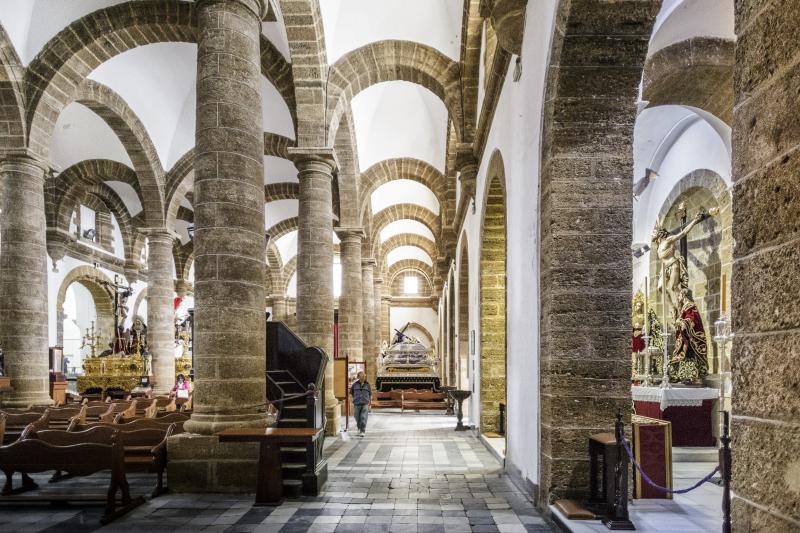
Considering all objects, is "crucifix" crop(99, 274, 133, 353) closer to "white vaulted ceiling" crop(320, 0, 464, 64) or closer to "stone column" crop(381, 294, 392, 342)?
"white vaulted ceiling" crop(320, 0, 464, 64)

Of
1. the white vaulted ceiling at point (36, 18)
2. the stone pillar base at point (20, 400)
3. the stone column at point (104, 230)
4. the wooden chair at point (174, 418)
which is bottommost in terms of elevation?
the stone pillar base at point (20, 400)

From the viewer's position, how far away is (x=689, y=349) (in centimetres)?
982

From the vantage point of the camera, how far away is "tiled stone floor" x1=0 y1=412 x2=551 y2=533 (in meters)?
5.26

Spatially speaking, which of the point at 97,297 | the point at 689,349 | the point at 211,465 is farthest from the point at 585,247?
the point at 97,297

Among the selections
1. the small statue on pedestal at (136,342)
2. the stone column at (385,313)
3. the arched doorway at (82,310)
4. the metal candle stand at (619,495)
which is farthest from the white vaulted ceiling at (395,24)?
the stone column at (385,313)

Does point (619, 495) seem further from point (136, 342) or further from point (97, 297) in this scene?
point (97, 297)

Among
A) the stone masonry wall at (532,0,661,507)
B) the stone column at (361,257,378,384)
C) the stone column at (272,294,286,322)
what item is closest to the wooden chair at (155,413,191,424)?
the stone masonry wall at (532,0,661,507)

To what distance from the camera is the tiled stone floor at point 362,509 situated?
17.3 feet

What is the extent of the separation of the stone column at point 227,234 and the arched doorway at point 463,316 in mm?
9218

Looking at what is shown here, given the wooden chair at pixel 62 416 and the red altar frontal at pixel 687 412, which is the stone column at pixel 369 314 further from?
the red altar frontal at pixel 687 412

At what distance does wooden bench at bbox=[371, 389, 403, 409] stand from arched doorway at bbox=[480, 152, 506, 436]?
761 cm

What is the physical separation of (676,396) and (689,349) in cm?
138

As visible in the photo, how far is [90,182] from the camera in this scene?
19594mm

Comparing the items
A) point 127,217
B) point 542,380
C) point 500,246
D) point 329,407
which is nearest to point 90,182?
point 127,217
